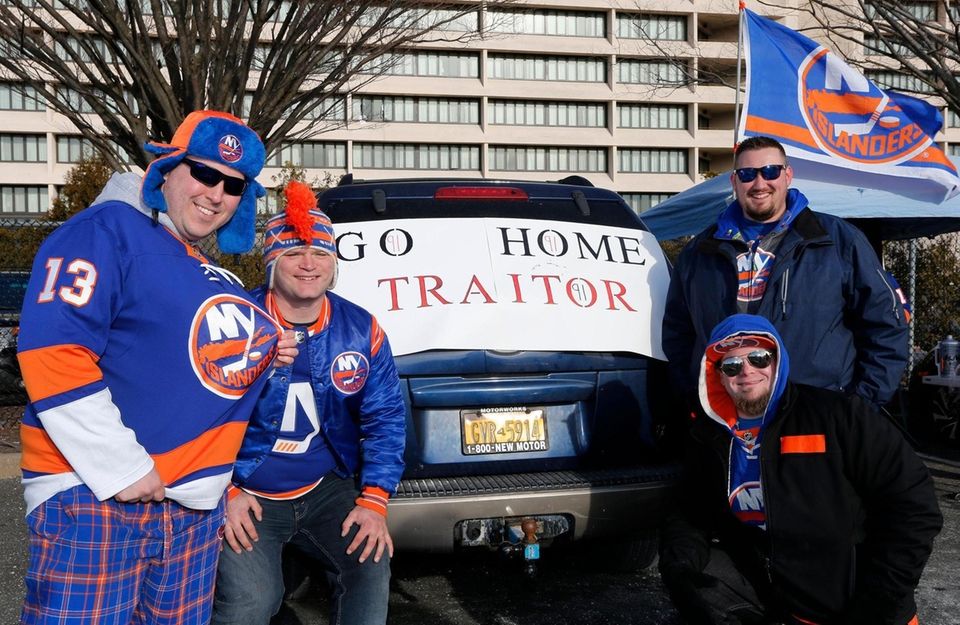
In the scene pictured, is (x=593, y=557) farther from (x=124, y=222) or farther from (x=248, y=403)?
(x=124, y=222)

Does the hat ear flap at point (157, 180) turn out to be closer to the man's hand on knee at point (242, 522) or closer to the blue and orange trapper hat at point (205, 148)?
the blue and orange trapper hat at point (205, 148)

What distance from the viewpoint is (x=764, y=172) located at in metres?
3.73

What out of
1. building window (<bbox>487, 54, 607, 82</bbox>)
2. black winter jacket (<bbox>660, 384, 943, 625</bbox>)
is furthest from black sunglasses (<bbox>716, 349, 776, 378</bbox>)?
building window (<bbox>487, 54, 607, 82</bbox>)

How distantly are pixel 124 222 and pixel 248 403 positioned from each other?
1.93 feet

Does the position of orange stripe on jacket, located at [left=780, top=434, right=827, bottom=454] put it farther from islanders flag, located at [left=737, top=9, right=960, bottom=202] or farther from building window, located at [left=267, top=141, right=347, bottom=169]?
building window, located at [left=267, top=141, right=347, bottom=169]

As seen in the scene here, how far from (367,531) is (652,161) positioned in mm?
59614

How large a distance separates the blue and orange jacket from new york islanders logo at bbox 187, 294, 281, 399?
443 millimetres

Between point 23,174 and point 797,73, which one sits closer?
point 797,73

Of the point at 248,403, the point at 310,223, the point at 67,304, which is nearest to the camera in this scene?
the point at 67,304

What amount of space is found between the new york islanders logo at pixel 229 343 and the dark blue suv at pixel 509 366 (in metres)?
1.16

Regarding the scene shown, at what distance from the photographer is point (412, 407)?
3.54 m

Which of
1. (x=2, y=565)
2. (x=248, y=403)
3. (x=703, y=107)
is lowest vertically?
A: (x=2, y=565)

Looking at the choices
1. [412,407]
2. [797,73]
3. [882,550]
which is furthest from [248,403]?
[797,73]

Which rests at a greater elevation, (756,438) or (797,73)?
(797,73)
